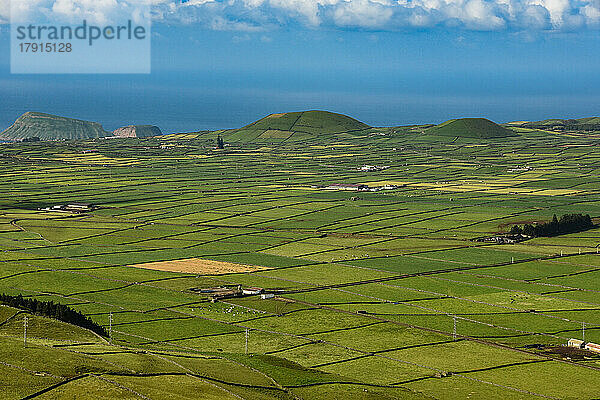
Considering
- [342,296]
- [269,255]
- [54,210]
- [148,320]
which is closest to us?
[148,320]

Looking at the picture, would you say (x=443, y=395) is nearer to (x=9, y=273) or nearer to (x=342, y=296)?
(x=342, y=296)

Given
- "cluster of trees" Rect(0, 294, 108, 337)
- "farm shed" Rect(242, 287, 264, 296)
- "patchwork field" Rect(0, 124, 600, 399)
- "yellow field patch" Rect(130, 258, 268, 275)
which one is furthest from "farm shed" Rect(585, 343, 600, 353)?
"yellow field patch" Rect(130, 258, 268, 275)

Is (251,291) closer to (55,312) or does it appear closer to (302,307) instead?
(302,307)

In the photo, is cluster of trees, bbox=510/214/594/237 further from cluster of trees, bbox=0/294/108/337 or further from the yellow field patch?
cluster of trees, bbox=0/294/108/337

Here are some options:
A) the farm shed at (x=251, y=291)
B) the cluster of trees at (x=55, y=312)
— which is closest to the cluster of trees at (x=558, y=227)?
the farm shed at (x=251, y=291)

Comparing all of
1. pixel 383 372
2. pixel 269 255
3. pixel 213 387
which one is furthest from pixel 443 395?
pixel 269 255

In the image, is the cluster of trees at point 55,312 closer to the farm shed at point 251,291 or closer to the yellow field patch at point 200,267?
the farm shed at point 251,291
